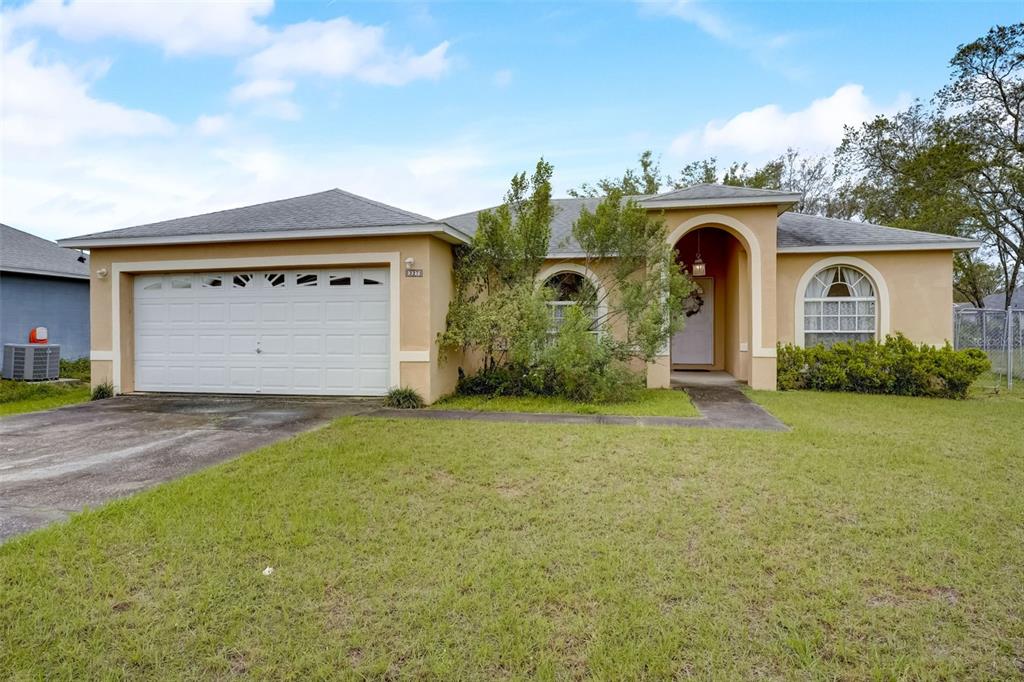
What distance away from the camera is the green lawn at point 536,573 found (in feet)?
8.70

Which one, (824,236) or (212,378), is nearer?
(212,378)

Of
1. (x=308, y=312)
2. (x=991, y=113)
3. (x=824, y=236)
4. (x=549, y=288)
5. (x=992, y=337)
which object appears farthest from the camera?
(x=991, y=113)

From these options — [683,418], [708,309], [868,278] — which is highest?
[868,278]

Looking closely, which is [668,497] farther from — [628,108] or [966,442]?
[628,108]

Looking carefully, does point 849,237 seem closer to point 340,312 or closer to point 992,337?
point 992,337

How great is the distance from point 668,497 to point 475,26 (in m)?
9.87

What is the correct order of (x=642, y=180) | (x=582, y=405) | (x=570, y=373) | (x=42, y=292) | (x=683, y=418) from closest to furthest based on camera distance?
(x=683, y=418)
(x=582, y=405)
(x=570, y=373)
(x=42, y=292)
(x=642, y=180)

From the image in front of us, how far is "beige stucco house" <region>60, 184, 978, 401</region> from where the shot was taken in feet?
32.8

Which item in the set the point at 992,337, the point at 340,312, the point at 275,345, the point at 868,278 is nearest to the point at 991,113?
the point at 992,337

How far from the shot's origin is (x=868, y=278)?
12102 mm

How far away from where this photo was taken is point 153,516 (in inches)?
167

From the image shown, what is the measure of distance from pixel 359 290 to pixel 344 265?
53cm

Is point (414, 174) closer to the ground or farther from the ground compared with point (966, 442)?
farther from the ground

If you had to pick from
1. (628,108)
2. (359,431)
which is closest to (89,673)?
(359,431)
